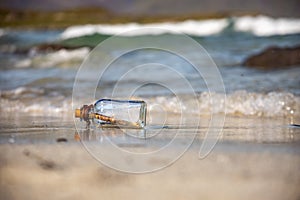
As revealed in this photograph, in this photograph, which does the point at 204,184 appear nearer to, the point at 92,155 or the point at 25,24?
the point at 92,155

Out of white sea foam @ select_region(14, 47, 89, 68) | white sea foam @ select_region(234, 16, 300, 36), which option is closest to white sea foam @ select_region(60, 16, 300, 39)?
white sea foam @ select_region(234, 16, 300, 36)

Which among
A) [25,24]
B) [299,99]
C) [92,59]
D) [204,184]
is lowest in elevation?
[204,184]

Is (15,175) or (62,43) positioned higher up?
(62,43)

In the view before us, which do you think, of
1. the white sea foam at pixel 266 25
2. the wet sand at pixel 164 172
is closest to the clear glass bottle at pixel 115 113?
the wet sand at pixel 164 172

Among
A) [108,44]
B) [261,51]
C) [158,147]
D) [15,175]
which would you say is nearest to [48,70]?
[108,44]

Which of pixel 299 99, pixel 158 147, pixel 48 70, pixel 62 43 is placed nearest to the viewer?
pixel 158 147

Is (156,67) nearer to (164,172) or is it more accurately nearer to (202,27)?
(202,27)
